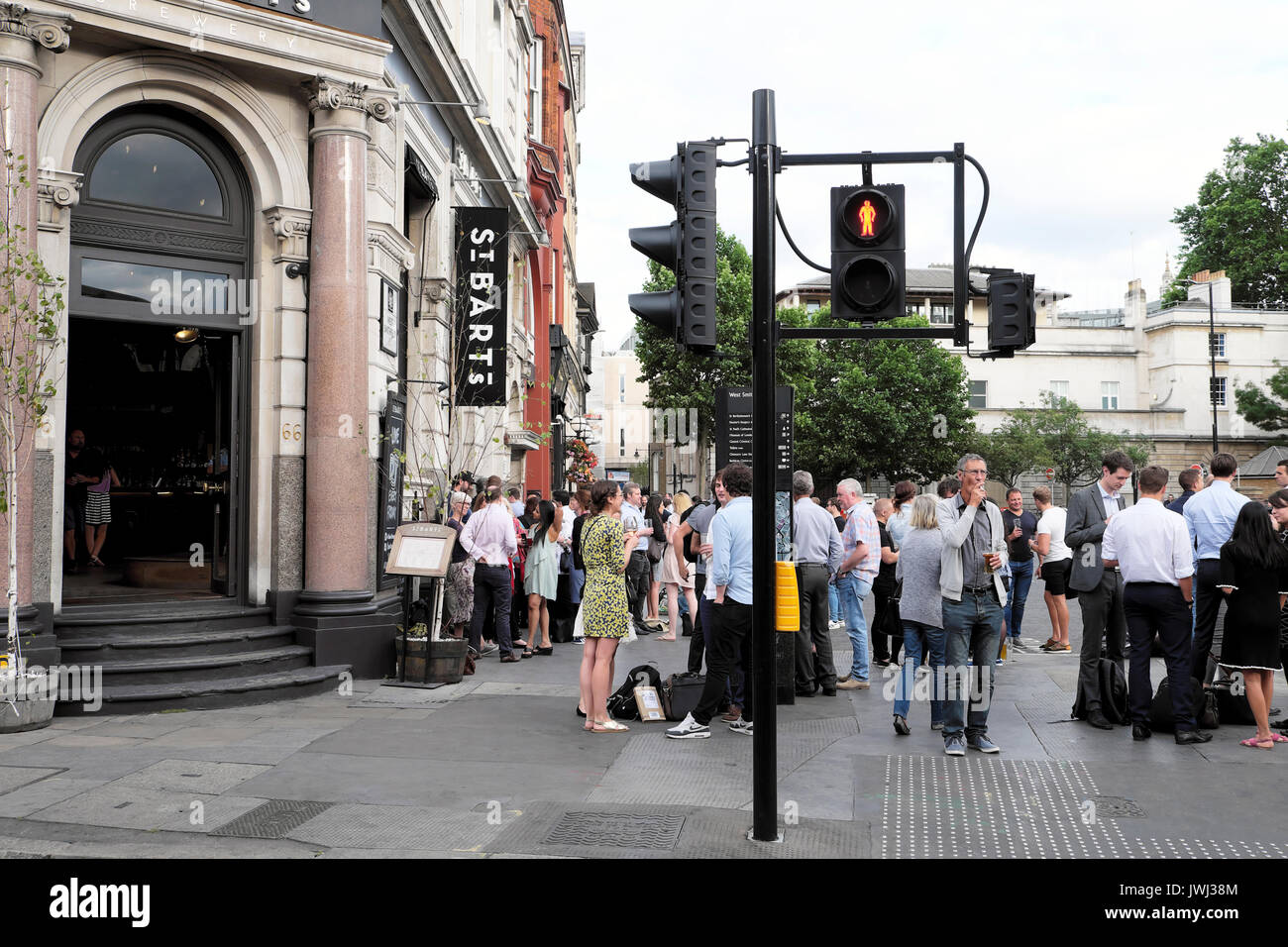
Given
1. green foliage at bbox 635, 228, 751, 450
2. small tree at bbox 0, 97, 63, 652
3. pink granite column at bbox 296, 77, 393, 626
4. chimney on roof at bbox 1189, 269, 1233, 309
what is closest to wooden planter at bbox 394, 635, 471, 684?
pink granite column at bbox 296, 77, 393, 626

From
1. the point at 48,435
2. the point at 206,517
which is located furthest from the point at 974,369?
the point at 48,435

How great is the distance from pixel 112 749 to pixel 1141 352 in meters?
66.9

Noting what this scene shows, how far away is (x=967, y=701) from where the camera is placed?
27.9 ft

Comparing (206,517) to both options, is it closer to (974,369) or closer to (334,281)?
(334,281)

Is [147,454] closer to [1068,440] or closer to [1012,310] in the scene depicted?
[1012,310]

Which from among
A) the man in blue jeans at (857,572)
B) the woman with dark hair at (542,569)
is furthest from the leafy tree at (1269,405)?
the woman with dark hair at (542,569)

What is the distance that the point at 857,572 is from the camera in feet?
38.2

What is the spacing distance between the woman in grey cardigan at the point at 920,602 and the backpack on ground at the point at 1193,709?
167cm

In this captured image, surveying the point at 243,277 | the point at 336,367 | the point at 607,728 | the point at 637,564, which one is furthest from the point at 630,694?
the point at 637,564

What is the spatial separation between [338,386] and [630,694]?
4478 millimetres

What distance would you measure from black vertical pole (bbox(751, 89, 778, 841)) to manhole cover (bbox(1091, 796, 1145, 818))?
2138 millimetres

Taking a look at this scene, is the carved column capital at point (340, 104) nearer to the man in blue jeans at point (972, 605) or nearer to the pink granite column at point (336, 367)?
the pink granite column at point (336, 367)

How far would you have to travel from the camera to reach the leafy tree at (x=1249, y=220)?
59.8m

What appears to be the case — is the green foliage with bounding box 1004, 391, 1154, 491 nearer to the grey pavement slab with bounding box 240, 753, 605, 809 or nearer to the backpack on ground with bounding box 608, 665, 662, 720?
Answer: the backpack on ground with bounding box 608, 665, 662, 720
